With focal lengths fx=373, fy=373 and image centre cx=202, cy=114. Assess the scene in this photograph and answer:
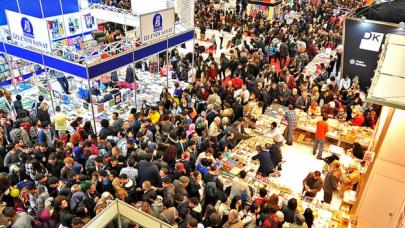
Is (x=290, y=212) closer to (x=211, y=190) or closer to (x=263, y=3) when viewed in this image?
(x=211, y=190)

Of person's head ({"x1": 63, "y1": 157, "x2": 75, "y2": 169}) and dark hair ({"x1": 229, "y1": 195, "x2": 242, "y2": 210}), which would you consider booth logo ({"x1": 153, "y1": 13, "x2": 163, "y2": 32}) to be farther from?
dark hair ({"x1": 229, "y1": 195, "x2": 242, "y2": 210})

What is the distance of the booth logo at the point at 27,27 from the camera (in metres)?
9.66

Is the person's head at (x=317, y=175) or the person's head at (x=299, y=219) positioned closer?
the person's head at (x=299, y=219)

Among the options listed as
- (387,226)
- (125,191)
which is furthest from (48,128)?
(387,226)

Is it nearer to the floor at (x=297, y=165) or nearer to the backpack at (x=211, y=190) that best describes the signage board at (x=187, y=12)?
the floor at (x=297, y=165)

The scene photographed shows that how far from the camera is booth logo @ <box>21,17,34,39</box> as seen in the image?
31.7 feet

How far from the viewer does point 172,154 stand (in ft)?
24.8

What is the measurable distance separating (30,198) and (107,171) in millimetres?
1319

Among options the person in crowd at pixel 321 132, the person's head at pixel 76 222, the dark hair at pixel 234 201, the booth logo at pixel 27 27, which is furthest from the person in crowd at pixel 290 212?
the booth logo at pixel 27 27

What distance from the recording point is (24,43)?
10.1m

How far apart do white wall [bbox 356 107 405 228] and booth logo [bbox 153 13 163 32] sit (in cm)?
685

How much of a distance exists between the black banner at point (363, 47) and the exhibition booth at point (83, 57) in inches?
212

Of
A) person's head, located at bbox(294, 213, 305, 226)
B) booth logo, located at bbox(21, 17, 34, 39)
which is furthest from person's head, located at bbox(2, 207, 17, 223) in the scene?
booth logo, located at bbox(21, 17, 34, 39)

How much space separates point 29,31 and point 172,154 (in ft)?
17.8
